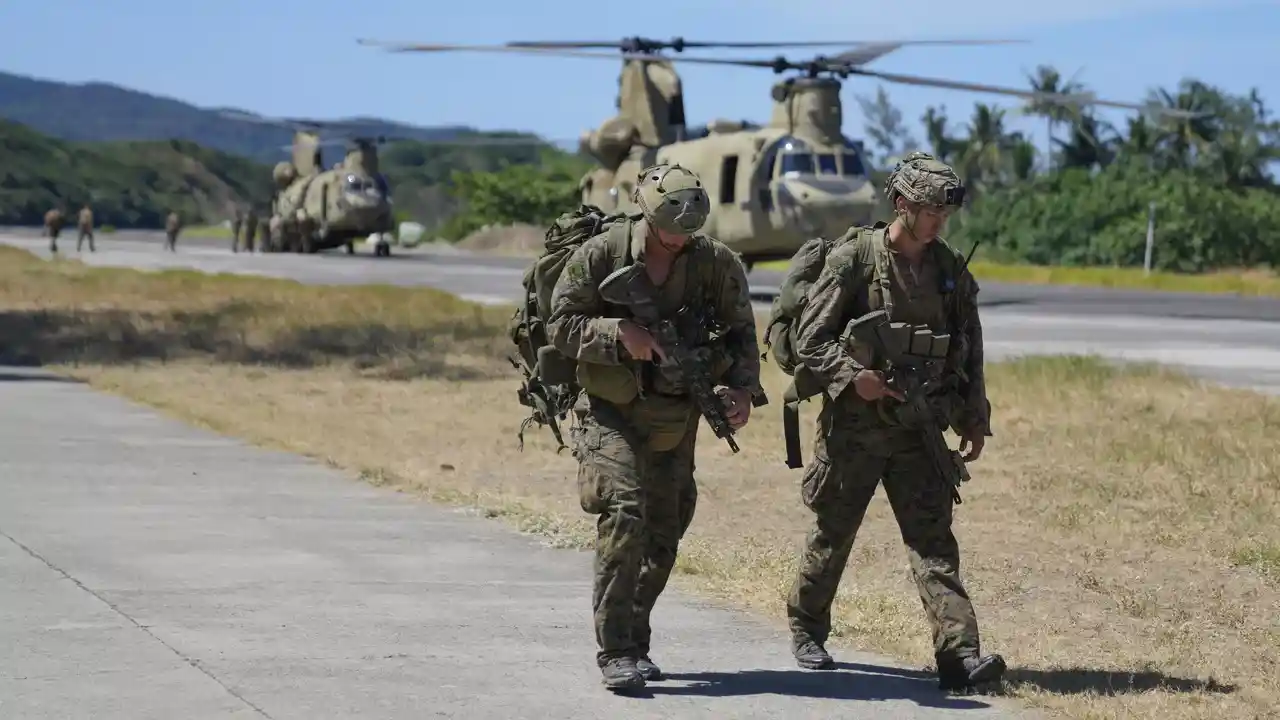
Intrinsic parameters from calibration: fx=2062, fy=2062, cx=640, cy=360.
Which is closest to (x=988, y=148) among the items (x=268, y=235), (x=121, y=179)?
(x=268, y=235)

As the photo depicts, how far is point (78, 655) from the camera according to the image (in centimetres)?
722

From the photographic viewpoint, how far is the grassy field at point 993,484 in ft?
26.4

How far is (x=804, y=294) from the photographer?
7.25 m

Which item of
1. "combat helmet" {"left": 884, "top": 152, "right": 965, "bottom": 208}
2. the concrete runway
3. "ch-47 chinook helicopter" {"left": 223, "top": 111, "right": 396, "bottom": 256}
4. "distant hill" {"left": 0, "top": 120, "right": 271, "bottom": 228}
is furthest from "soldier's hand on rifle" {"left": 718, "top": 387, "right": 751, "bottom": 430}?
"distant hill" {"left": 0, "top": 120, "right": 271, "bottom": 228}

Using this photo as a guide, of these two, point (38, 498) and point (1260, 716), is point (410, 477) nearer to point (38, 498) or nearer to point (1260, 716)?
point (38, 498)

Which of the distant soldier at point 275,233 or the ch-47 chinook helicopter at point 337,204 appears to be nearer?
the ch-47 chinook helicopter at point 337,204

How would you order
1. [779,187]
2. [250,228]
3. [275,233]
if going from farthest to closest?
[250,228]
[275,233]
[779,187]

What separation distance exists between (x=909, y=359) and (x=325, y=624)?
2557mm

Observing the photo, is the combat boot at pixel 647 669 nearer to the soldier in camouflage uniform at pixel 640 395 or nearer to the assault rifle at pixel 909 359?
the soldier in camouflage uniform at pixel 640 395

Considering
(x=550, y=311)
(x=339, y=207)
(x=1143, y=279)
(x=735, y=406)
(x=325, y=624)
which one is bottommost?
(x=1143, y=279)

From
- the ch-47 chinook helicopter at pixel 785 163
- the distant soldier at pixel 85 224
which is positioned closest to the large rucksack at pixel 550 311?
the ch-47 chinook helicopter at pixel 785 163

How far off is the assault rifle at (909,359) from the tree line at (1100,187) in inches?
1122

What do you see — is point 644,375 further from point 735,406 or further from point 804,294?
point 804,294

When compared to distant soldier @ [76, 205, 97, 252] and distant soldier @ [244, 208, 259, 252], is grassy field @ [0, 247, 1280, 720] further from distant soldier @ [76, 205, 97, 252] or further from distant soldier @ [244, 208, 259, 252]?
distant soldier @ [244, 208, 259, 252]
